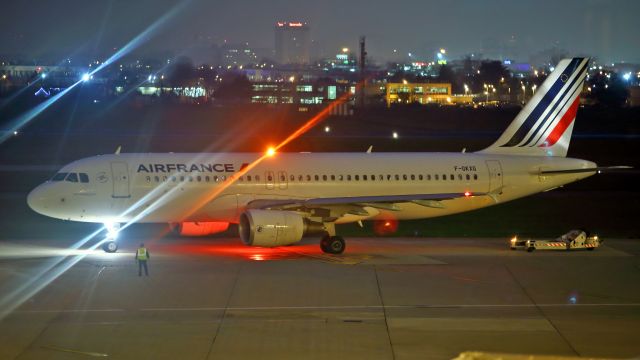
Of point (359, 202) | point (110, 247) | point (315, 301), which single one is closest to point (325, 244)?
point (359, 202)

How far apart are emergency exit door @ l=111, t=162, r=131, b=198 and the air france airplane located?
35 millimetres

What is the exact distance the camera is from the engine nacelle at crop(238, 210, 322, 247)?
91.4ft

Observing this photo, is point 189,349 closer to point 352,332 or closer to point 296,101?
point 352,332

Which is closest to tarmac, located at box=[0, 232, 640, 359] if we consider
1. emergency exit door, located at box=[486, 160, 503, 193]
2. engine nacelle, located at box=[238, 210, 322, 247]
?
engine nacelle, located at box=[238, 210, 322, 247]

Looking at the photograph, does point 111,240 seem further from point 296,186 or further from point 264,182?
point 296,186

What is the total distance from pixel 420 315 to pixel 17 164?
1938 inches

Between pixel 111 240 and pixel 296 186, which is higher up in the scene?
pixel 296 186

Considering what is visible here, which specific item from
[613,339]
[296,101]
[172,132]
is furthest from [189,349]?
[296,101]

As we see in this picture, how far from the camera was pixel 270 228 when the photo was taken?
2791 cm

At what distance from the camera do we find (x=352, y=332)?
19438mm

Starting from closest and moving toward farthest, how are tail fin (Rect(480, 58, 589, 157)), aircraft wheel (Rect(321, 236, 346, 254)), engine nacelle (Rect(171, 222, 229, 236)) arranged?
aircraft wheel (Rect(321, 236, 346, 254))
engine nacelle (Rect(171, 222, 229, 236))
tail fin (Rect(480, 58, 589, 157))

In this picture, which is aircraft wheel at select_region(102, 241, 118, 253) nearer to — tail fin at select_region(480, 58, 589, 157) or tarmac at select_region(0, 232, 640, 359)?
tarmac at select_region(0, 232, 640, 359)

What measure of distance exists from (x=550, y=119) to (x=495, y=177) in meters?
4.06

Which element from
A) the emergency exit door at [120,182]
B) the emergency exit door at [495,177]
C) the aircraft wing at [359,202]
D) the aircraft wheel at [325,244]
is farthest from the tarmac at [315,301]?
the emergency exit door at [495,177]
